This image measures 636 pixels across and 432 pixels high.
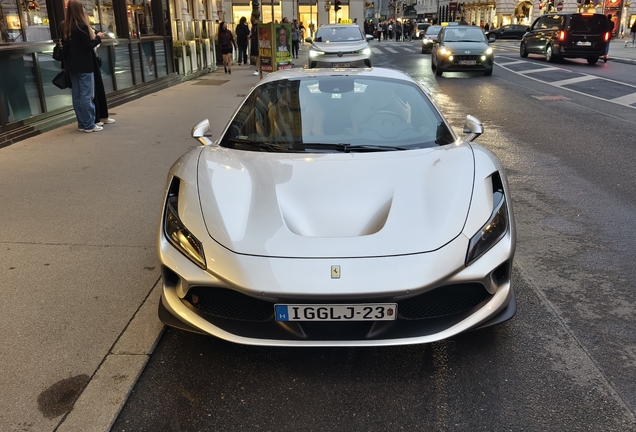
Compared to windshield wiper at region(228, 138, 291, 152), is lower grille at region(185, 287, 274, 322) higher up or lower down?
lower down

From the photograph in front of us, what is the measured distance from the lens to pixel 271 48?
1456 cm

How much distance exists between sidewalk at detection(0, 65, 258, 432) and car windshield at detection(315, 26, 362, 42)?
11109mm

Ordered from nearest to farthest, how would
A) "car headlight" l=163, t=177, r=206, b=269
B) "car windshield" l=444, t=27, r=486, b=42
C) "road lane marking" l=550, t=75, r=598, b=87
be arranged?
"car headlight" l=163, t=177, r=206, b=269 → "road lane marking" l=550, t=75, r=598, b=87 → "car windshield" l=444, t=27, r=486, b=42

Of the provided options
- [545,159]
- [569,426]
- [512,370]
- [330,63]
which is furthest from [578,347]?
[330,63]

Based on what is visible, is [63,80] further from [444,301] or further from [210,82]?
[210,82]

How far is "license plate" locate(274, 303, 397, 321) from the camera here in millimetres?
2514

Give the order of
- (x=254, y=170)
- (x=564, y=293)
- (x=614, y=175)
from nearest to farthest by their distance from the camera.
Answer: (x=254, y=170), (x=564, y=293), (x=614, y=175)

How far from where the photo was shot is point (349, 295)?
2471mm

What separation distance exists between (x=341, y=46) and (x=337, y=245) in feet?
49.7

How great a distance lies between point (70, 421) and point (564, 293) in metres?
3.01

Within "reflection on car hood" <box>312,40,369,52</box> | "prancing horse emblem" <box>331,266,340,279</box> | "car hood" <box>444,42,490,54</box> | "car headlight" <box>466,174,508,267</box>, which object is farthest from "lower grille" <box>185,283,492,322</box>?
"car hood" <box>444,42,490,54</box>

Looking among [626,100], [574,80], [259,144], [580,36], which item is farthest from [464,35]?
[259,144]

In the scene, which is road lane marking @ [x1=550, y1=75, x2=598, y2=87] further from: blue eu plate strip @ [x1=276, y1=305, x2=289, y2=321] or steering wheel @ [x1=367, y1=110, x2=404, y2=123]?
blue eu plate strip @ [x1=276, y1=305, x2=289, y2=321]

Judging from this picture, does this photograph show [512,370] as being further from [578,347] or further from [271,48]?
[271,48]
